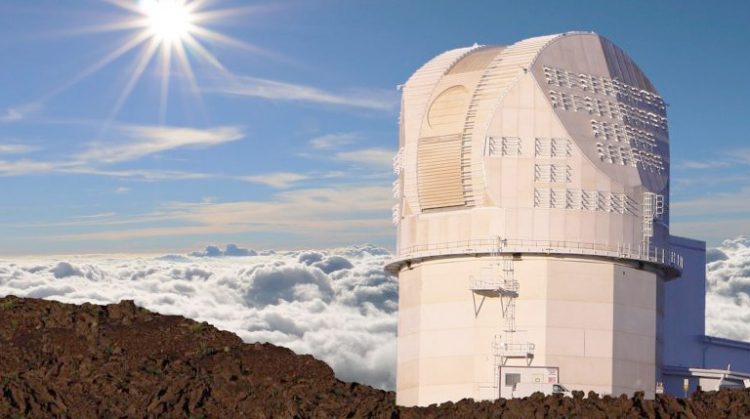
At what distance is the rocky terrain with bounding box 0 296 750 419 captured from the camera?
63312 millimetres

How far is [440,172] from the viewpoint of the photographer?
253ft

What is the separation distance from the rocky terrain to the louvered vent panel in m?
8.44

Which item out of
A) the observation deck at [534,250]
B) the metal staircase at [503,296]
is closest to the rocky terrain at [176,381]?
the metal staircase at [503,296]

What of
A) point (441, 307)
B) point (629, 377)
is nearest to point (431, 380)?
point (441, 307)

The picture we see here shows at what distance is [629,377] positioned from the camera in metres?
77.4

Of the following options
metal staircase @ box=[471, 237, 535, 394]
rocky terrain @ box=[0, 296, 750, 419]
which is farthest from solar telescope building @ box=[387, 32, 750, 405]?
rocky terrain @ box=[0, 296, 750, 419]

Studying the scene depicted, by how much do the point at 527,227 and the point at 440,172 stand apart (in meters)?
4.37

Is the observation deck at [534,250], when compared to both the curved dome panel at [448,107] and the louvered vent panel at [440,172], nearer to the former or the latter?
the louvered vent panel at [440,172]

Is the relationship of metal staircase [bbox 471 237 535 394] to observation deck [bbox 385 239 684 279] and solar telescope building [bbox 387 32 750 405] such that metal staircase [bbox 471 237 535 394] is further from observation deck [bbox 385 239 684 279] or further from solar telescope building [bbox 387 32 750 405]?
observation deck [bbox 385 239 684 279]

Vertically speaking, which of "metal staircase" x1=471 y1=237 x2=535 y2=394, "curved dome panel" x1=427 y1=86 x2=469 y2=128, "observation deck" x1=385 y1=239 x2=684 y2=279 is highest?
"curved dome panel" x1=427 y1=86 x2=469 y2=128

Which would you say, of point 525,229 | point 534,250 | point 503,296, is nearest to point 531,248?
point 534,250

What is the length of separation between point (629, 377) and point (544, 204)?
817 centimetres

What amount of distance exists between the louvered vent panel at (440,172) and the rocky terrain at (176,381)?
8.44m

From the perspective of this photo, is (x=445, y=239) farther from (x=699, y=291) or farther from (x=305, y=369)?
(x=699, y=291)
